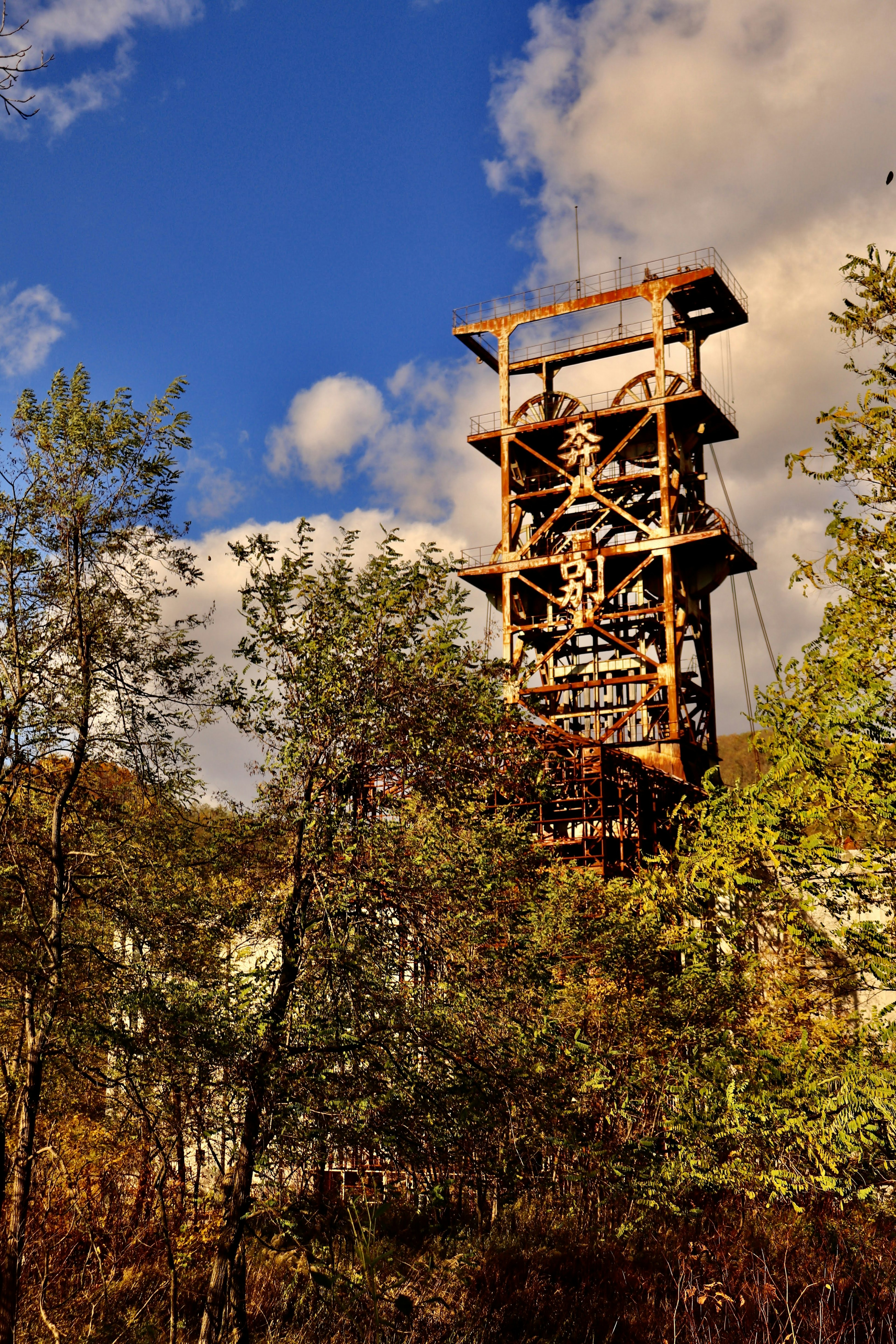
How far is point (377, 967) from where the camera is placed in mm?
8391

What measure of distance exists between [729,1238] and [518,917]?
334 inches

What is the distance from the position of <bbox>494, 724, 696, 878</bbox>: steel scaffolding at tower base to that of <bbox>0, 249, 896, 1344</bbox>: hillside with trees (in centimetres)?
1457

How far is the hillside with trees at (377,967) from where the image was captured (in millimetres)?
8242

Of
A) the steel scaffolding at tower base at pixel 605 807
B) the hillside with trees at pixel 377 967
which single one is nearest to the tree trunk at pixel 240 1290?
the hillside with trees at pixel 377 967

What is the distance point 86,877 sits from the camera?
34.6ft

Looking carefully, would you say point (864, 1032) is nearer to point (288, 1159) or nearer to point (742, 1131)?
point (742, 1131)

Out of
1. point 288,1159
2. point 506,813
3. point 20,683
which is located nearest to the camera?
point 288,1159

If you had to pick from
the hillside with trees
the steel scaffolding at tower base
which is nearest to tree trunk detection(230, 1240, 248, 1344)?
the hillside with trees

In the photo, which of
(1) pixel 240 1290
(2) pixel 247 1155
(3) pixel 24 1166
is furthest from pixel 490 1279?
(2) pixel 247 1155

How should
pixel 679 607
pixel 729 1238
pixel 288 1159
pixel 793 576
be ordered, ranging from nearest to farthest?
pixel 288 1159 → pixel 793 576 → pixel 729 1238 → pixel 679 607

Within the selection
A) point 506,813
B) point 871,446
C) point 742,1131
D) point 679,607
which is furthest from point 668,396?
point 742,1131

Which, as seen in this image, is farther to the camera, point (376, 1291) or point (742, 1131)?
point (742, 1131)

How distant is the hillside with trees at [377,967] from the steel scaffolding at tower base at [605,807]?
14.6 m

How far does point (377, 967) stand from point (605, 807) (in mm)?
21483
